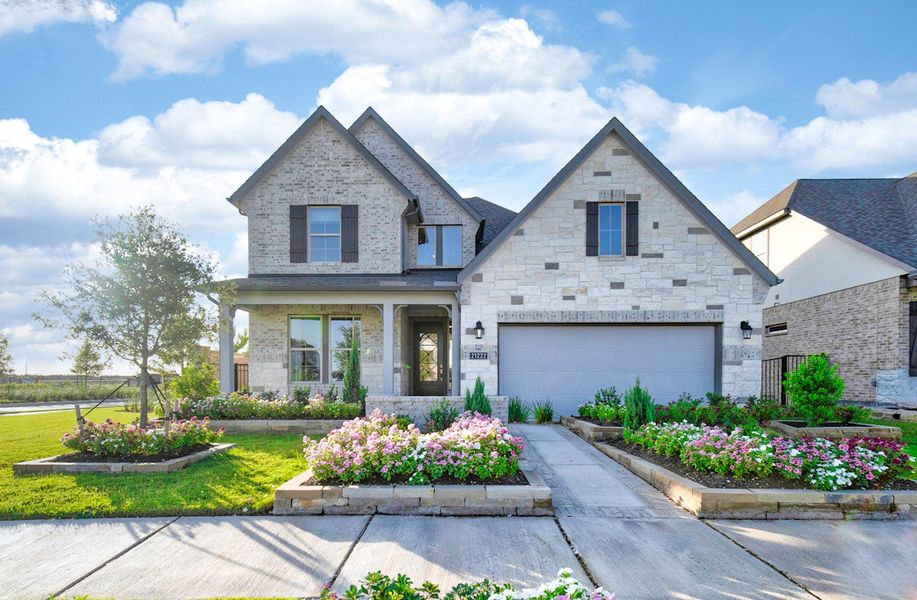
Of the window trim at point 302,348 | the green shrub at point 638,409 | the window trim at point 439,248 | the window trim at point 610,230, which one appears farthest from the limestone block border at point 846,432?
the window trim at point 302,348

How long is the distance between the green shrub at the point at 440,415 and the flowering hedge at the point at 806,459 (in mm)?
4229

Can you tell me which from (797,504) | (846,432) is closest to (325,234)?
(797,504)

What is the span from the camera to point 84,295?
28.1 feet

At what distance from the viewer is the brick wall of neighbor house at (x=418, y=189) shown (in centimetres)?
1558

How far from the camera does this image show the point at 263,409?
11500 millimetres

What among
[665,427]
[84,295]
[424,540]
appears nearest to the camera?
Answer: [424,540]

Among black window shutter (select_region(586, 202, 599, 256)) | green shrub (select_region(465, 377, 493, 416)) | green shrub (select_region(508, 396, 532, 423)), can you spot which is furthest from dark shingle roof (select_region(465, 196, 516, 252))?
green shrub (select_region(465, 377, 493, 416))

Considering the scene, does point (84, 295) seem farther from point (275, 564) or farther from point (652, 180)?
point (652, 180)

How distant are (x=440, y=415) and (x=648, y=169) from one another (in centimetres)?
830

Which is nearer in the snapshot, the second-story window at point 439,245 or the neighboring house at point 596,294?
the neighboring house at point 596,294

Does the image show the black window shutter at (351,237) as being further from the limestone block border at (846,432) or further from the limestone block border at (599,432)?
the limestone block border at (846,432)

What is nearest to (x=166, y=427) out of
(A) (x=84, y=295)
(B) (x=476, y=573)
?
(A) (x=84, y=295)

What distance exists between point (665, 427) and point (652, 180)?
24.2 feet

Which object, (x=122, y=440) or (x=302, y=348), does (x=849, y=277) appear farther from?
(x=122, y=440)
